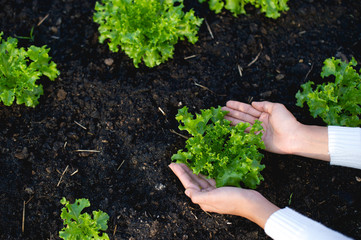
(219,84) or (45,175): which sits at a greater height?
(219,84)

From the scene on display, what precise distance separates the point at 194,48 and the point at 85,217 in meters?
2.29

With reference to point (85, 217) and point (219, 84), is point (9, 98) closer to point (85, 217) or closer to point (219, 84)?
point (85, 217)

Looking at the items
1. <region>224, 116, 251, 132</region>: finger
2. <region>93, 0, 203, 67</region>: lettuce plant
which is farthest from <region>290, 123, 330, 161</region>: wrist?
<region>93, 0, 203, 67</region>: lettuce plant

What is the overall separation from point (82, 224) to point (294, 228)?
1.78 m

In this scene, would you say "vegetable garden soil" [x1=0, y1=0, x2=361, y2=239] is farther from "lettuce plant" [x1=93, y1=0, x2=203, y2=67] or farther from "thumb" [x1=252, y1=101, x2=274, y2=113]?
"thumb" [x1=252, y1=101, x2=274, y2=113]

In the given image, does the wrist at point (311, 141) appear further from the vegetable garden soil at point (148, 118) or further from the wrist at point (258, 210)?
the wrist at point (258, 210)

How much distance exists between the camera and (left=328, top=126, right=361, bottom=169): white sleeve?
325cm

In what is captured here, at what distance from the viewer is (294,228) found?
9.21ft

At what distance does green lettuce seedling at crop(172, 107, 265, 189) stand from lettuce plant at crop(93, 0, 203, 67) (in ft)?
2.91

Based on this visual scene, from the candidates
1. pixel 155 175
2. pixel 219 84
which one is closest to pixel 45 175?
pixel 155 175

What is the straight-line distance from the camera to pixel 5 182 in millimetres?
3609

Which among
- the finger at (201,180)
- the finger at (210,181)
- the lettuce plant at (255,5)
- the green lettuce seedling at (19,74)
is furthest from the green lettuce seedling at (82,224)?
the lettuce plant at (255,5)

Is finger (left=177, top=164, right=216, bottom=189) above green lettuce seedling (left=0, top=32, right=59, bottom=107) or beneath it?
beneath

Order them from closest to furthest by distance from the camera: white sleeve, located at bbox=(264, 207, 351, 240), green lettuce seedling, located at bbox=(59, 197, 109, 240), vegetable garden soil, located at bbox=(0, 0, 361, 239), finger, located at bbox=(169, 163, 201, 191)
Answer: white sleeve, located at bbox=(264, 207, 351, 240) → green lettuce seedling, located at bbox=(59, 197, 109, 240) → finger, located at bbox=(169, 163, 201, 191) → vegetable garden soil, located at bbox=(0, 0, 361, 239)
